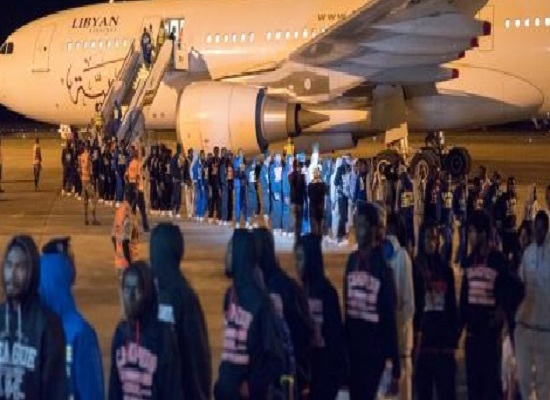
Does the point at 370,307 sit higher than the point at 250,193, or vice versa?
the point at 250,193

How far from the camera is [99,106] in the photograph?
94.2 feet

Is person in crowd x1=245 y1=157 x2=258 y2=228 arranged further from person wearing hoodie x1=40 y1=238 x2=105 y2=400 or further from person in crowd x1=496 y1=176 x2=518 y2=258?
person wearing hoodie x1=40 y1=238 x2=105 y2=400

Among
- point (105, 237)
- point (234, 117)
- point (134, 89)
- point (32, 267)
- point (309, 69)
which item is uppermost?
point (309, 69)

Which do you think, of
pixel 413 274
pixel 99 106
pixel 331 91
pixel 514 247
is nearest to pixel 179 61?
pixel 99 106

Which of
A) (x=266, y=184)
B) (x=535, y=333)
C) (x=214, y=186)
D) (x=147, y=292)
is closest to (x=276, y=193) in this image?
(x=266, y=184)

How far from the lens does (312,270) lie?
6.73m

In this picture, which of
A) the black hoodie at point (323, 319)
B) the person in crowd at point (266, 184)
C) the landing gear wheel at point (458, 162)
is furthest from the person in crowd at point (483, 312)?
the landing gear wheel at point (458, 162)

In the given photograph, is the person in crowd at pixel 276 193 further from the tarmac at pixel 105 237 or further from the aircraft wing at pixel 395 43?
the aircraft wing at pixel 395 43

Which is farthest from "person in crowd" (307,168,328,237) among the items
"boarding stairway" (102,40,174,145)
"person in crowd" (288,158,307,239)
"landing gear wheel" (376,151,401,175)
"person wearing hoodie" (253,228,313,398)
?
"person wearing hoodie" (253,228,313,398)

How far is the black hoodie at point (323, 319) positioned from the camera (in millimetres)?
6672

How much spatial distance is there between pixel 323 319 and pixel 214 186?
13195 millimetres

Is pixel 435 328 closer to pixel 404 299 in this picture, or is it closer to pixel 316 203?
pixel 404 299

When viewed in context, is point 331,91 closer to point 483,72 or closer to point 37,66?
point 483,72

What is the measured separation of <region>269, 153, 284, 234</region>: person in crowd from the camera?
18734 mm
